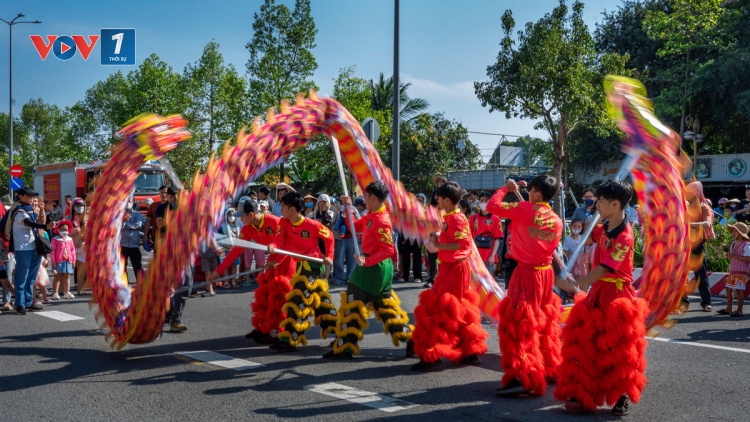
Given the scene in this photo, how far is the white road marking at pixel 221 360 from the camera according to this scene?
6379 millimetres

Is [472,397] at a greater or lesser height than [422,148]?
lesser

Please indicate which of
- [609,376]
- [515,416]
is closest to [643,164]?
[609,376]

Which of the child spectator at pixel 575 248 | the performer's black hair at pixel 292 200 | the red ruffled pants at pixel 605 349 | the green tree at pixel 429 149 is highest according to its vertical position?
the green tree at pixel 429 149

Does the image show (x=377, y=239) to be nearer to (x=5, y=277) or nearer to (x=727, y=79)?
(x=5, y=277)

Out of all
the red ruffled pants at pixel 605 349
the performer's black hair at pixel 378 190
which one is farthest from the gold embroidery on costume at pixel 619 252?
the performer's black hair at pixel 378 190

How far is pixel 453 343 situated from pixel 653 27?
22.3 metres

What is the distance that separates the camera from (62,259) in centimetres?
1109

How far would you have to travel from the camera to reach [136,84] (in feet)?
117

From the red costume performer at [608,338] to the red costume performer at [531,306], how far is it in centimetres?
42

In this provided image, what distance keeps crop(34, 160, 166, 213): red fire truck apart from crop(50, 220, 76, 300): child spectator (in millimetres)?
10272

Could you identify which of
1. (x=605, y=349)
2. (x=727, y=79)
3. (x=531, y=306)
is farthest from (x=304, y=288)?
(x=727, y=79)

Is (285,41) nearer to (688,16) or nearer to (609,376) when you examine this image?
(688,16)

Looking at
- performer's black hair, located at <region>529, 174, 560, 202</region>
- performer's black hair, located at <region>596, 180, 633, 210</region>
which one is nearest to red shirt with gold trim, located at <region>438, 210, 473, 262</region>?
performer's black hair, located at <region>529, 174, 560, 202</region>

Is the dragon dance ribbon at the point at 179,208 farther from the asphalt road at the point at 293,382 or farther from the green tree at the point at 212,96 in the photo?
the green tree at the point at 212,96
